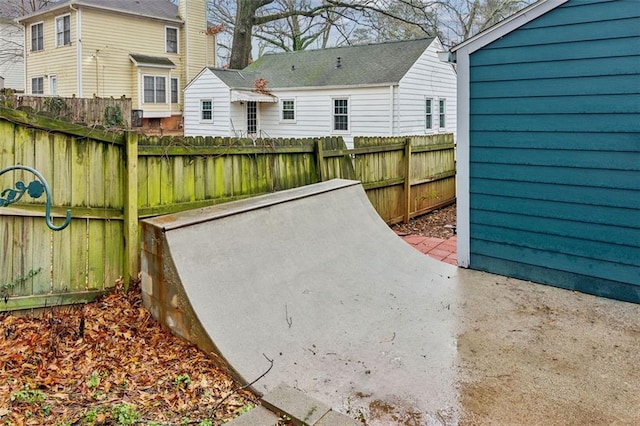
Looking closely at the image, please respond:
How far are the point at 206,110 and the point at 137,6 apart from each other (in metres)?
7.56

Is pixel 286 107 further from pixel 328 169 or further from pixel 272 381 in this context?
pixel 272 381

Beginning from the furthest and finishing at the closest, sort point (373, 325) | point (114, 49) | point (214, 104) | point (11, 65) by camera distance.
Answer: point (11, 65), point (114, 49), point (214, 104), point (373, 325)

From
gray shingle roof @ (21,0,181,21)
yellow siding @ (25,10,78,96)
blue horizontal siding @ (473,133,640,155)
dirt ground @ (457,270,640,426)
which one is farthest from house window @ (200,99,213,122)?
dirt ground @ (457,270,640,426)

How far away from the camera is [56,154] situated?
368cm

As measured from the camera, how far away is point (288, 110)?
700 inches

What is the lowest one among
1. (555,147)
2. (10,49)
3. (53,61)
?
(555,147)

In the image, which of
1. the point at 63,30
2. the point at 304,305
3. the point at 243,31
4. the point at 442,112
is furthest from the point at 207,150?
the point at 63,30

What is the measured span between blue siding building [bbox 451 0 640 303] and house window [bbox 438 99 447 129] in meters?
12.3

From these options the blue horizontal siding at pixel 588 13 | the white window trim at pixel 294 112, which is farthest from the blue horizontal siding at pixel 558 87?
the white window trim at pixel 294 112

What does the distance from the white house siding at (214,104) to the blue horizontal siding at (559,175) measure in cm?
1309

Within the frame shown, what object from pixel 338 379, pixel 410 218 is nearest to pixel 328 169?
pixel 410 218

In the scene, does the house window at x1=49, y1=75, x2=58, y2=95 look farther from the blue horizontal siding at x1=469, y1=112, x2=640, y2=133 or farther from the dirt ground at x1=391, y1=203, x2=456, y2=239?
the blue horizontal siding at x1=469, y1=112, x2=640, y2=133

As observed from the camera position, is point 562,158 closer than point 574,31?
No

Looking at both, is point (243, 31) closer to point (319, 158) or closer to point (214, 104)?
point (214, 104)
